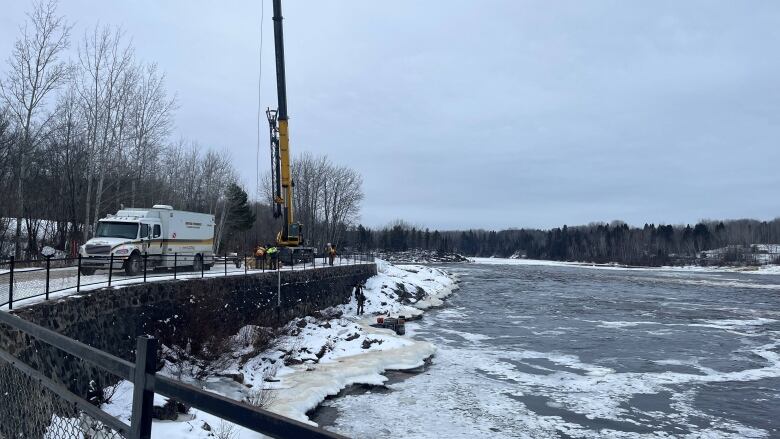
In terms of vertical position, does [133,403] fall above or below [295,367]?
above

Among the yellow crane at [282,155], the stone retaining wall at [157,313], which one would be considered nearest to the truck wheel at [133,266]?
the stone retaining wall at [157,313]

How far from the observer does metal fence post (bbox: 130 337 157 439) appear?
2686 millimetres

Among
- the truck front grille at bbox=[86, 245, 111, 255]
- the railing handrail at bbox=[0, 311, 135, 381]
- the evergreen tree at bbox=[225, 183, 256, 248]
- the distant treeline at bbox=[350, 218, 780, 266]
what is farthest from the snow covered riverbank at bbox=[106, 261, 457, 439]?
the distant treeline at bbox=[350, 218, 780, 266]

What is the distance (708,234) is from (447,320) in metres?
163

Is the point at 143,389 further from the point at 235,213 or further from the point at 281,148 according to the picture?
the point at 235,213

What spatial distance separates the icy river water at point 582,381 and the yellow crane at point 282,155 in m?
7.96

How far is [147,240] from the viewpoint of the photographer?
23.7m

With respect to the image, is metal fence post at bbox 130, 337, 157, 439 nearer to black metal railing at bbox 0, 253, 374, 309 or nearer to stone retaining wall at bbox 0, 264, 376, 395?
stone retaining wall at bbox 0, 264, 376, 395

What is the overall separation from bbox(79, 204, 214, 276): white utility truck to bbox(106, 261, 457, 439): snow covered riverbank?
4.19m

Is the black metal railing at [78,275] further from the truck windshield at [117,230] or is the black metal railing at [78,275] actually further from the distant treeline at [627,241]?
the distant treeline at [627,241]

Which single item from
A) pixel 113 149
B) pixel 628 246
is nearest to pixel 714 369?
pixel 113 149

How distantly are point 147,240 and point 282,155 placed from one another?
28.6ft

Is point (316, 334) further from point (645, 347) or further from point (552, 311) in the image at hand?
point (552, 311)

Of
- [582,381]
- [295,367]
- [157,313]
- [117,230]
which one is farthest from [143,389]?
[117,230]
